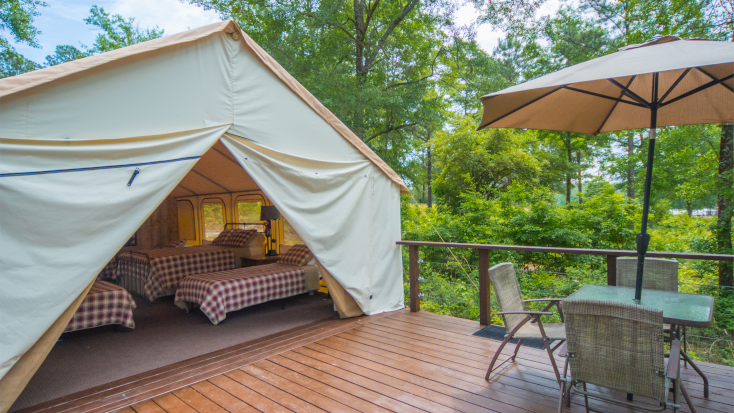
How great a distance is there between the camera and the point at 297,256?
5859 millimetres

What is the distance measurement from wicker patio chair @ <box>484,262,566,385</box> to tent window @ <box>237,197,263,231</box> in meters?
5.26

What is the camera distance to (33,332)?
2455 millimetres

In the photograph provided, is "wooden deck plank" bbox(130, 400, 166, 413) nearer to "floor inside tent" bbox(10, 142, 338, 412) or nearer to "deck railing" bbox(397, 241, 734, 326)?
"floor inside tent" bbox(10, 142, 338, 412)

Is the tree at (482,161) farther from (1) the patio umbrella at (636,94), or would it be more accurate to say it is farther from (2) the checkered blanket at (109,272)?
(2) the checkered blanket at (109,272)

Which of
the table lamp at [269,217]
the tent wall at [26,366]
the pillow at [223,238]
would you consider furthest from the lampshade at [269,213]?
the tent wall at [26,366]

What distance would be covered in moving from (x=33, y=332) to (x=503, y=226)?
974 centimetres

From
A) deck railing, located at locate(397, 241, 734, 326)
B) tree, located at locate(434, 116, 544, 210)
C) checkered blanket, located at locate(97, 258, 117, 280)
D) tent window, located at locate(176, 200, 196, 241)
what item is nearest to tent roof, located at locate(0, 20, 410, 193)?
deck railing, located at locate(397, 241, 734, 326)

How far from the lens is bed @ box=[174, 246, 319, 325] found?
15.0 feet

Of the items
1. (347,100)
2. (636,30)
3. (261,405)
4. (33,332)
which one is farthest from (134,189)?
(636,30)

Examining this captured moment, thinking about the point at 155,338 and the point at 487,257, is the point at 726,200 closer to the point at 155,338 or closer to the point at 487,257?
the point at 487,257

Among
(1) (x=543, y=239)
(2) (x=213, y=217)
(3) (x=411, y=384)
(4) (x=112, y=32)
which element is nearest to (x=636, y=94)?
(3) (x=411, y=384)

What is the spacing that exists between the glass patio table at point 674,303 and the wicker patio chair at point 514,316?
29 cm

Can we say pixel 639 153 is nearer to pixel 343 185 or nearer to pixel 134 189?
pixel 343 185

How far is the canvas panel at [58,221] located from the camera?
2.38 m
